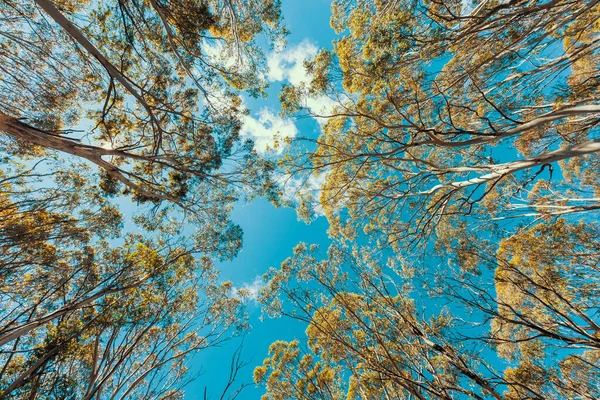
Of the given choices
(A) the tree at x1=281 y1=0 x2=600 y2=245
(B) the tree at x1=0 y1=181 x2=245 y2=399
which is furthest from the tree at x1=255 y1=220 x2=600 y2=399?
(B) the tree at x1=0 y1=181 x2=245 y2=399

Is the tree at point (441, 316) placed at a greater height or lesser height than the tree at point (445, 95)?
lesser

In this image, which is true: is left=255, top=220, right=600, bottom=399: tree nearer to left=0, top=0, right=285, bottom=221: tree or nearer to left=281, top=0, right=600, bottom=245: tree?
left=281, top=0, right=600, bottom=245: tree

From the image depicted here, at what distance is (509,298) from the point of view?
7.12 metres

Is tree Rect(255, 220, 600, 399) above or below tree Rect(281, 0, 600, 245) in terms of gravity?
below

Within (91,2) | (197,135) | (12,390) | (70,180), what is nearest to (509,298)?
(197,135)

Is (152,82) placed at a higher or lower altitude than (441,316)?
higher

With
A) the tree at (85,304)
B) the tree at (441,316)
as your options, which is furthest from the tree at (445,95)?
the tree at (85,304)

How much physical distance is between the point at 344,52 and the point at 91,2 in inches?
271

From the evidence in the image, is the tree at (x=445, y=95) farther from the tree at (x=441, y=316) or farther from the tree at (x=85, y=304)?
the tree at (x=85, y=304)

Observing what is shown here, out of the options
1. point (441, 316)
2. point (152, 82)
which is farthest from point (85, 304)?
point (441, 316)

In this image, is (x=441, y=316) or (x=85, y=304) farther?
(x=441, y=316)

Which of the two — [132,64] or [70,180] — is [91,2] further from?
[70,180]

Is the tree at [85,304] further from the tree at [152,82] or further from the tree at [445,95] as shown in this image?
the tree at [445,95]

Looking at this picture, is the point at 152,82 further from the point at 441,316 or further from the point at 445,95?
the point at 441,316
